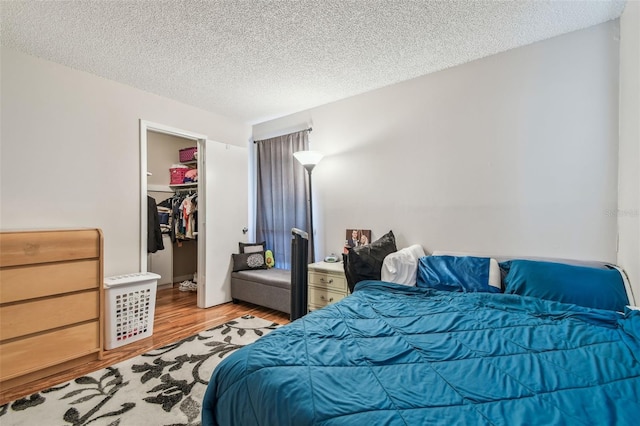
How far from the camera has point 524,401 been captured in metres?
0.88

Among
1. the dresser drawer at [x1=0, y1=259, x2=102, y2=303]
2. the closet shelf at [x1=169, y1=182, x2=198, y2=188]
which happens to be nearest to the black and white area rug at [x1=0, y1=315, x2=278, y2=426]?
the dresser drawer at [x1=0, y1=259, x2=102, y2=303]

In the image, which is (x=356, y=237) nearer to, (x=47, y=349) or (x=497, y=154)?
(x=497, y=154)

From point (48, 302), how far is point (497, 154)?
146 inches

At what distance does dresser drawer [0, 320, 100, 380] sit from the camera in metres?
1.96

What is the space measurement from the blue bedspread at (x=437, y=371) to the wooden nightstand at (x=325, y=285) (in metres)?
1.14

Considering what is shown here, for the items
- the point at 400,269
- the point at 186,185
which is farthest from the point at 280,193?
the point at 400,269

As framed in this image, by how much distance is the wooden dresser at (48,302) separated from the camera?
6.48ft

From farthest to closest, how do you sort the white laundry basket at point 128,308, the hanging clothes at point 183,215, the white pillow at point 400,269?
the hanging clothes at point 183,215 → the white laundry basket at point 128,308 → the white pillow at point 400,269

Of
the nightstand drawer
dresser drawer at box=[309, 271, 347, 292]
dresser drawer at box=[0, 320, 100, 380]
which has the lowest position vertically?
dresser drawer at box=[0, 320, 100, 380]

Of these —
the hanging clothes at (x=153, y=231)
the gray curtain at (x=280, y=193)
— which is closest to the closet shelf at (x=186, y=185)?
the hanging clothes at (x=153, y=231)

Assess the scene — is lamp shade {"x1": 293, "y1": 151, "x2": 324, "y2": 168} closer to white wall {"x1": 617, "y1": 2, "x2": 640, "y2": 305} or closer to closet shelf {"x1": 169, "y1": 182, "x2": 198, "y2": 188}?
closet shelf {"x1": 169, "y1": 182, "x2": 198, "y2": 188}

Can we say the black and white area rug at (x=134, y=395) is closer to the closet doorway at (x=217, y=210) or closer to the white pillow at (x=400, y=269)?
the closet doorway at (x=217, y=210)

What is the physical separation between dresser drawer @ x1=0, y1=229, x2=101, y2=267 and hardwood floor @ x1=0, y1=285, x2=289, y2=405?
0.85 metres

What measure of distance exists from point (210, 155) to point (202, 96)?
707 mm
